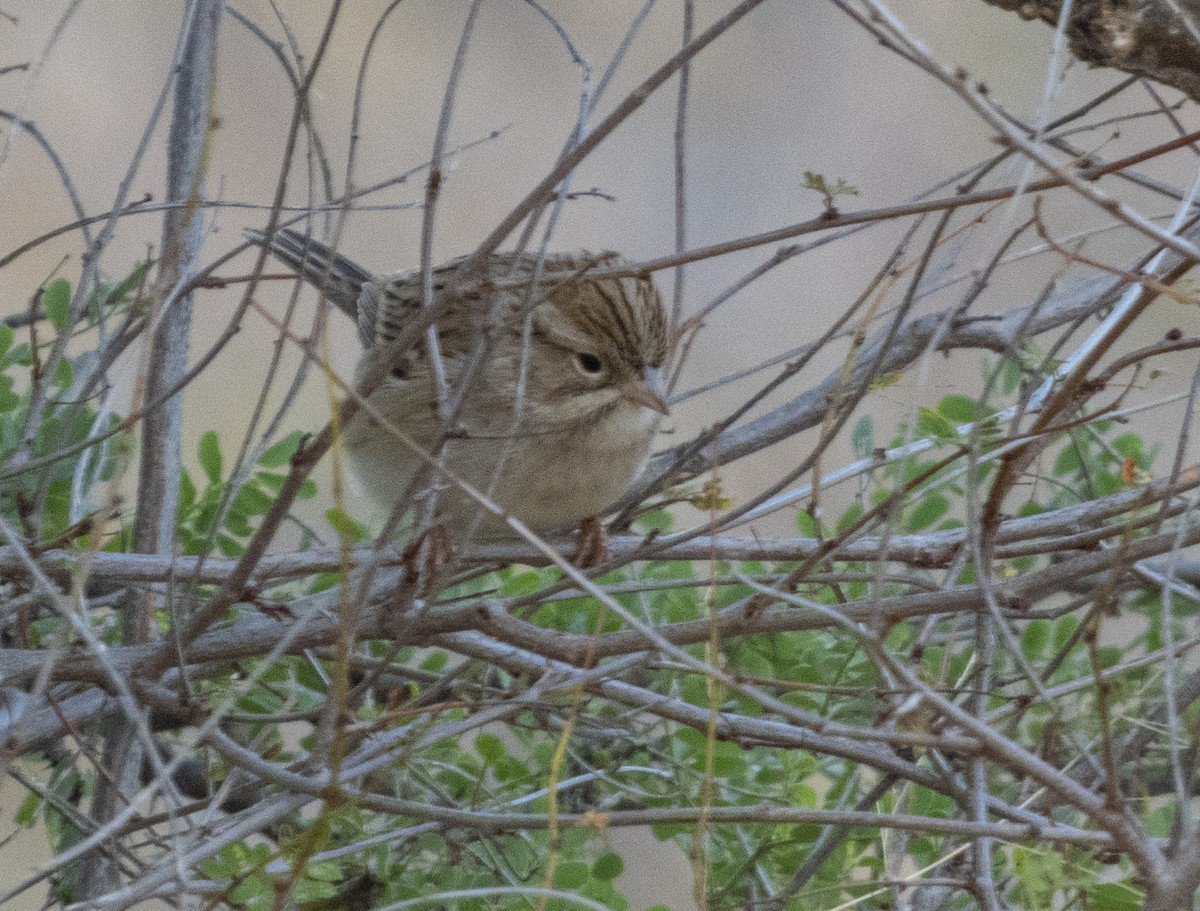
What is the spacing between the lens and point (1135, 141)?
5543 mm

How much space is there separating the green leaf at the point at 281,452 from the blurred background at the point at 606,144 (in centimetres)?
195

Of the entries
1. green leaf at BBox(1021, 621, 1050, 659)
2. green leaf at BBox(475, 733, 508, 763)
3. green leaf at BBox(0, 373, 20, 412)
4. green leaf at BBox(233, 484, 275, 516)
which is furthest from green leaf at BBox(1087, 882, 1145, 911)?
green leaf at BBox(0, 373, 20, 412)

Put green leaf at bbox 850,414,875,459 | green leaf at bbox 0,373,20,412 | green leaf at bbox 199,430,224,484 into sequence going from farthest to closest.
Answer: green leaf at bbox 850,414,875,459, green leaf at bbox 199,430,224,484, green leaf at bbox 0,373,20,412

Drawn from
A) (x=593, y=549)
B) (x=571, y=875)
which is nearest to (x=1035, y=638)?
(x=593, y=549)

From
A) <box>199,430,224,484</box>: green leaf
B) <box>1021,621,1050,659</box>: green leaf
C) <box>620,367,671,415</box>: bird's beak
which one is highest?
<box>620,367,671,415</box>: bird's beak

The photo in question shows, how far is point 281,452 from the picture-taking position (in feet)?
9.47

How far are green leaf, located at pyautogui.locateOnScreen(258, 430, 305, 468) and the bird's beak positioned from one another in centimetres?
72

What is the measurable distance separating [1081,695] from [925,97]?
12.6 ft

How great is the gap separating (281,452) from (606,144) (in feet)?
11.1

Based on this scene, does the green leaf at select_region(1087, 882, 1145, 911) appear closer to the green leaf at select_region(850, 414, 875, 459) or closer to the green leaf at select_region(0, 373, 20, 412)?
the green leaf at select_region(850, 414, 875, 459)

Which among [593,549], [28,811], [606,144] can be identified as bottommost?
[28,811]

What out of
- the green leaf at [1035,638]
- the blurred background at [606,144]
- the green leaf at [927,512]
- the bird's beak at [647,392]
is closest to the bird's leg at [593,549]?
the bird's beak at [647,392]

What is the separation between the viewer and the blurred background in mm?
5203

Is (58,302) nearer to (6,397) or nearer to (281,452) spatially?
(6,397)
